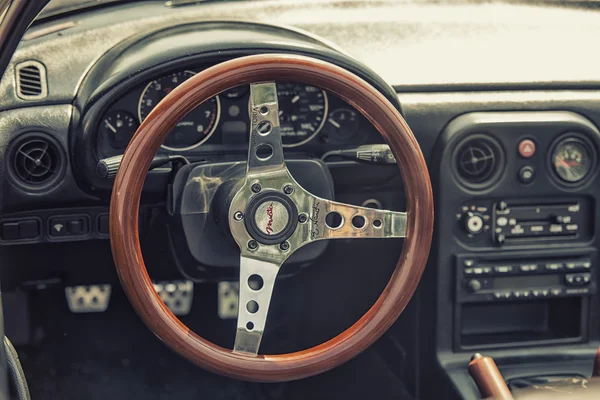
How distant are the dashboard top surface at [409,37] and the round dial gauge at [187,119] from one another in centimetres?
17

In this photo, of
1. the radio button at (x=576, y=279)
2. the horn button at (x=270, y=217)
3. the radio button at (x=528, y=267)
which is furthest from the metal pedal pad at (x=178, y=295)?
the radio button at (x=576, y=279)

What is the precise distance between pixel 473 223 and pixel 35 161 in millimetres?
1124

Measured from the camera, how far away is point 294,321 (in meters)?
2.48

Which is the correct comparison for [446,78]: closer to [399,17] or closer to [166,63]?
[399,17]

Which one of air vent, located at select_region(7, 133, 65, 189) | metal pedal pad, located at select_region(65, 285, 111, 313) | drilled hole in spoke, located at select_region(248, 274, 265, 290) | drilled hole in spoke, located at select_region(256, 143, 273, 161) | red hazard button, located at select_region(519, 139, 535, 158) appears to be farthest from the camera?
metal pedal pad, located at select_region(65, 285, 111, 313)

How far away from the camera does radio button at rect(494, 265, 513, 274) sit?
2.15 meters

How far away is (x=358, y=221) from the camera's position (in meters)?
1.70

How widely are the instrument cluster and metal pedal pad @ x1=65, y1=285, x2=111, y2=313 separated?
53 centimetres

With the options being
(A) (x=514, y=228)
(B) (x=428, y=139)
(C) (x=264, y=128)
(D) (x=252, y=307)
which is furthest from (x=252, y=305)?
(A) (x=514, y=228)

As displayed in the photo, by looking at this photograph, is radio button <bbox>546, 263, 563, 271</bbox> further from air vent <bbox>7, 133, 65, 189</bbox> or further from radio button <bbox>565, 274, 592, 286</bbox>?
air vent <bbox>7, 133, 65, 189</bbox>

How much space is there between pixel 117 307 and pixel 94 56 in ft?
2.63

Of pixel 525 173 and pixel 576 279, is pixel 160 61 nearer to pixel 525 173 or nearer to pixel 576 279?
pixel 525 173

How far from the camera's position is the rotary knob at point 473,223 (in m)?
2.13

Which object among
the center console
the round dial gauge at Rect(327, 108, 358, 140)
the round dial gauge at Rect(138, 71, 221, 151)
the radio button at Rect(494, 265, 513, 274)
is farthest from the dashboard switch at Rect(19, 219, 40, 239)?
the radio button at Rect(494, 265, 513, 274)
